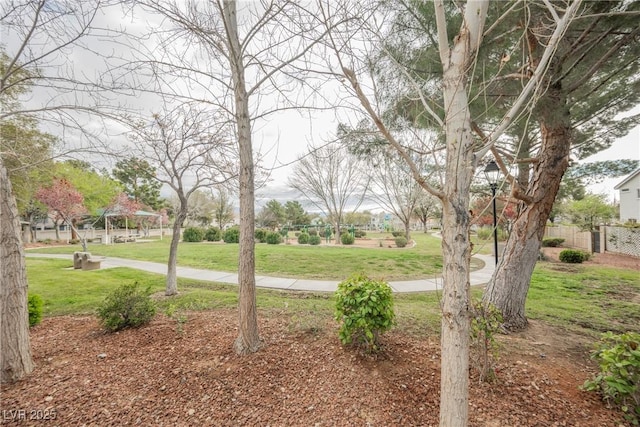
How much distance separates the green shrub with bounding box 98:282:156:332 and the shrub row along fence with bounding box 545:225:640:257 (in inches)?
671

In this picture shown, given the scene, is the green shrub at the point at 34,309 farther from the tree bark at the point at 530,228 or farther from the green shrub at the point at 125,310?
the tree bark at the point at 530,228

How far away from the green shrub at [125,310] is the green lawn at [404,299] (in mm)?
939

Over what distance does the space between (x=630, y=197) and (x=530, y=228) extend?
1066 inches

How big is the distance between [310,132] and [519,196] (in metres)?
2.74

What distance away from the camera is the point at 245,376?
7.52ft

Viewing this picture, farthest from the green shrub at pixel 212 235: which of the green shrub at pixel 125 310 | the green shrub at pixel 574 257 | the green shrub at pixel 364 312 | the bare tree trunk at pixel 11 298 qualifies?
the green shrub at pixel 574 257

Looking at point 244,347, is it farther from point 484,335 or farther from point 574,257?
point 574,257

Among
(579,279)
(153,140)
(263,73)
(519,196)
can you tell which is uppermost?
(263,73)

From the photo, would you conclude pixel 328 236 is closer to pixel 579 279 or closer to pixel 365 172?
pixel 365 172

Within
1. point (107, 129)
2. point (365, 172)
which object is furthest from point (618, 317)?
point (365, 172)

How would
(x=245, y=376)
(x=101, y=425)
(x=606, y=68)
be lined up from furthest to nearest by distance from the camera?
(x=606, y=68)
(x=245, y=376)
(x=101, y=425)

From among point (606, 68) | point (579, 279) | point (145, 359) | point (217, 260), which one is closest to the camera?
point (145, 359)

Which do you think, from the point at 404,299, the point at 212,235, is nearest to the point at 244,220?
the point at 404,299

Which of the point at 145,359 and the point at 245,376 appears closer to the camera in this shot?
the point at 245,376
